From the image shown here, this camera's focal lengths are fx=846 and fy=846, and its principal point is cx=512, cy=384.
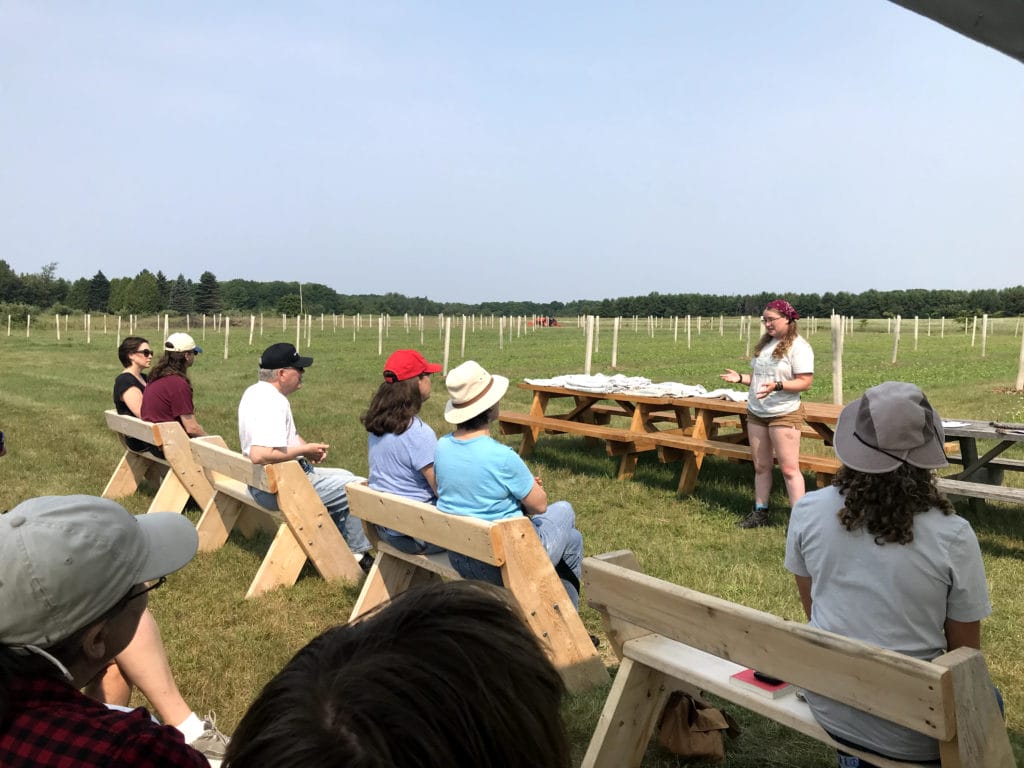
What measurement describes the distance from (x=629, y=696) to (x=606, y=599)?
0.37 meters

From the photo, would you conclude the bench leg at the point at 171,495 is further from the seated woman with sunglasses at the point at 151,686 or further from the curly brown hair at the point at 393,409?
the seated woman with sunglasses at the point at 151,686

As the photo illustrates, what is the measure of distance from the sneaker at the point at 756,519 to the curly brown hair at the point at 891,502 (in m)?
4.30

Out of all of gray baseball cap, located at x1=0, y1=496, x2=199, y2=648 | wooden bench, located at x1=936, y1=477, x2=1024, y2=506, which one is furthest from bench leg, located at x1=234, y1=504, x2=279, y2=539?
wooden bench, located at x1=936, y1=477, x2=1024, y2=506

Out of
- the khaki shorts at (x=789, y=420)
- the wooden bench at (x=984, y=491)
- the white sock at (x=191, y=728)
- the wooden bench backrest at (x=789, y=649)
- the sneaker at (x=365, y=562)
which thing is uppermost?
A: the khaki shorts at (x=789, y=420)

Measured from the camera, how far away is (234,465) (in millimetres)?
5332

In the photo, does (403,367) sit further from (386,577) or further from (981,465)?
(981,465)

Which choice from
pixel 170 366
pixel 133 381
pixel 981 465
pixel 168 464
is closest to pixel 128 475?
pixel 133 381

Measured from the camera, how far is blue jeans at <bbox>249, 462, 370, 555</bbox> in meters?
5.46

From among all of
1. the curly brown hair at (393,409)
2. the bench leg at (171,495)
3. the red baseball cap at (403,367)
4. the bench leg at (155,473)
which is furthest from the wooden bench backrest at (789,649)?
the bench leg at (155,473)

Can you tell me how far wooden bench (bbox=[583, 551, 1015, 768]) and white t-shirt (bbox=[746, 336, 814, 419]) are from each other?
11.5ft

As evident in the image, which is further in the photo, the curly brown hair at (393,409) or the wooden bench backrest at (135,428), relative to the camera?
the wooden bench backrest at (135,428)

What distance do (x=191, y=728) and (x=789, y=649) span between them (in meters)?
2.04

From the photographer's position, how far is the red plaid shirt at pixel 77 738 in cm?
142

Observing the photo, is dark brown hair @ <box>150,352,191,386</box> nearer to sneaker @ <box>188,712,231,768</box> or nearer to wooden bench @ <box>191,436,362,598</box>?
wooden bench @ <box>191,436,362,598</box>
